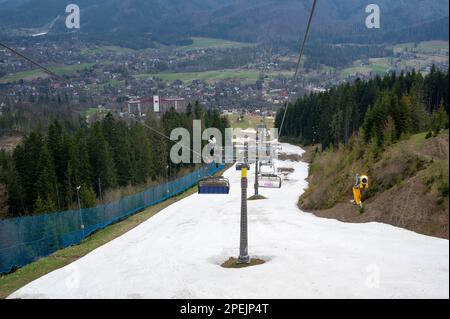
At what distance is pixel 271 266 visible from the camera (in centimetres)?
1255

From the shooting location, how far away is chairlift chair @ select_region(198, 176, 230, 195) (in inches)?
1113

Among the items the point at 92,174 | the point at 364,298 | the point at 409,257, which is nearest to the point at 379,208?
the point at 409,257

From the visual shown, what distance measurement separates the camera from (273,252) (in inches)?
574

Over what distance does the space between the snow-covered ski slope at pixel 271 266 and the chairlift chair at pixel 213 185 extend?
6.99 metres

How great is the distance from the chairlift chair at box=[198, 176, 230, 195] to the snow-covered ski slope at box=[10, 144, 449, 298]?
6.99 metres

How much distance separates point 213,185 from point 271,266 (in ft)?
53.6

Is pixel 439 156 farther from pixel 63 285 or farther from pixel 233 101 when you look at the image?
pixel 233 101

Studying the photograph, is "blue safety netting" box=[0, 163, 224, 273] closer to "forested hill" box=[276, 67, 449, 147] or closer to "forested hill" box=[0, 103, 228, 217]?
"forested hill" box=[0, 103, 228, 217]

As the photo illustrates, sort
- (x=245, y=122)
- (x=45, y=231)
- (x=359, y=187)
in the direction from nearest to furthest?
(x=359, y=187), (x=45, y=231), (x=245, y=122)

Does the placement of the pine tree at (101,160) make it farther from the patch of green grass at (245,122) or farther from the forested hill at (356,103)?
the patch of green grass at (245,122)

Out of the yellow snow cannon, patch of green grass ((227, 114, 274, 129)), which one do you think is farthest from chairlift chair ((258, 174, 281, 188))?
patch of green grass ((227, 114, 274, 129))

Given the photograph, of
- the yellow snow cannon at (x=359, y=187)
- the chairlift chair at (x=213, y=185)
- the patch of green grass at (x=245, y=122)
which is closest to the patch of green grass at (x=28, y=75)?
the patch of green grass at (x=245, y=122)

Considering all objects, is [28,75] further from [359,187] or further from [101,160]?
[359,187]

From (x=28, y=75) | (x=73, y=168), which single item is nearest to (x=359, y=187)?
(x=73, y=168)
